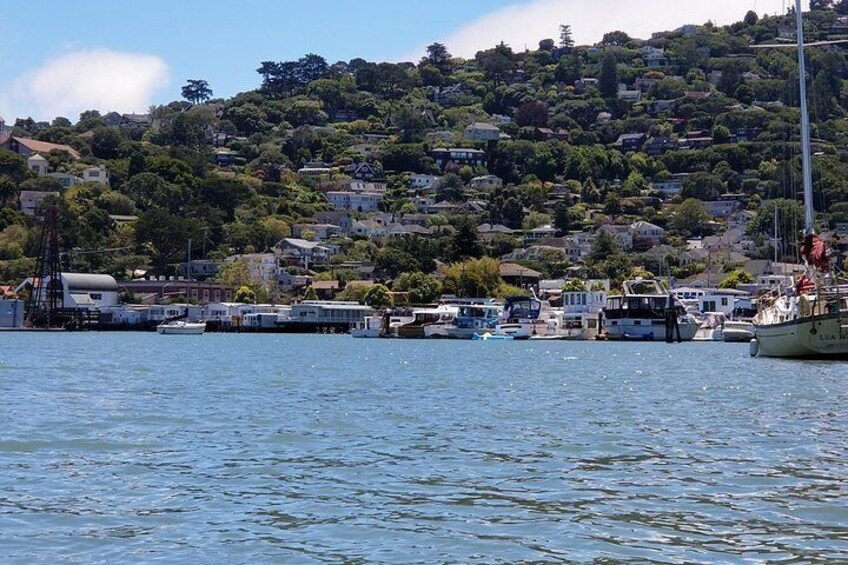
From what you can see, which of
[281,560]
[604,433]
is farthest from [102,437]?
[281,560]

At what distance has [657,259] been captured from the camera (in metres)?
150

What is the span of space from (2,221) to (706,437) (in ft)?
465

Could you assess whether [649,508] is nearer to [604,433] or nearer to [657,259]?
[604,433]

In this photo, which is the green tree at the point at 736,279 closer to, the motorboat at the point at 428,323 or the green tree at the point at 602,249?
the green tree at the point at 602,249

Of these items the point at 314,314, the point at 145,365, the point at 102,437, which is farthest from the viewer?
the point at 314,314

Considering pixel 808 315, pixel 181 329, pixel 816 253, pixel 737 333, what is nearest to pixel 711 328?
pixel 737 333

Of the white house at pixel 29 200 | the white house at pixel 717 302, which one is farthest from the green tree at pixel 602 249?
the white house at pixel 29 200

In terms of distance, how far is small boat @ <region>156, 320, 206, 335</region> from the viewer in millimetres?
115500

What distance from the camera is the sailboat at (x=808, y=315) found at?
4840cm

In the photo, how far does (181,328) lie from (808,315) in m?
75.5

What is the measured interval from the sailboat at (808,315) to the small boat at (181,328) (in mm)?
67658

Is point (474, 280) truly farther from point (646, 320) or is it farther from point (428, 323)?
point (646, 320)

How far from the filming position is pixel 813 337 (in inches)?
1930

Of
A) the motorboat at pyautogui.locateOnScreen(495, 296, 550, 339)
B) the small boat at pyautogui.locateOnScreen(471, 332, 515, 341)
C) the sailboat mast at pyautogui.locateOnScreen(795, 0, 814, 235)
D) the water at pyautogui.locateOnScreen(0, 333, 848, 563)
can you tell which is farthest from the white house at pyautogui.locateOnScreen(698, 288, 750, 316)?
the water at pyautogui.locateOnScreen(0, 333, 848, 563)
